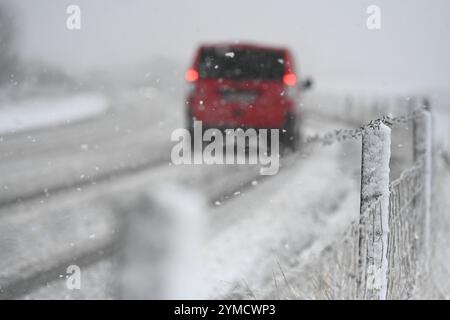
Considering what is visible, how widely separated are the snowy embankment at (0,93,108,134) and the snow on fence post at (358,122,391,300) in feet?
51.5

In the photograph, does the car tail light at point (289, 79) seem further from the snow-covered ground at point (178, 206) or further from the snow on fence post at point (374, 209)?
the snow on fence post at point (374, 209)

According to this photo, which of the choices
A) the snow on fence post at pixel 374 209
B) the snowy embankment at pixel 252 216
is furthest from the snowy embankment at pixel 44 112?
Result: the snow on fence post at pixel 374 209

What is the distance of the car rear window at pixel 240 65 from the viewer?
9.60 metres

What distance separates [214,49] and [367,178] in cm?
704

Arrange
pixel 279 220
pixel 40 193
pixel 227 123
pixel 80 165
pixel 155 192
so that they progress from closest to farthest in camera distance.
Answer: pixel 155 192 < pixel 279 220 < pixel 40 193 < pixel 227 123 < pixel 80 165

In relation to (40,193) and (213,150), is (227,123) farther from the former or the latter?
(40,193)

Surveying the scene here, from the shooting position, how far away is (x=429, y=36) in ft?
189

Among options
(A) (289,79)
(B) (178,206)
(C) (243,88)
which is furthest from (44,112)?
(B) (178,206)

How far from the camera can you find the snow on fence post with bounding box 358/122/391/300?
2967mm

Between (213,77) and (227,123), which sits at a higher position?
(213,77)

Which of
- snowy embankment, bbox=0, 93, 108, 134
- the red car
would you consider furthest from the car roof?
snowy embankment, bbox=0, 93, 108, 134

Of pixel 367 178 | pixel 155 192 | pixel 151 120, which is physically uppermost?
pixel 155 192
